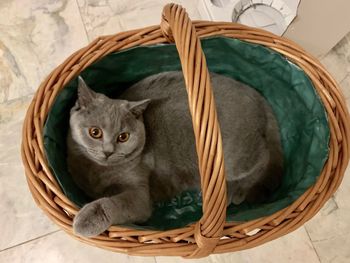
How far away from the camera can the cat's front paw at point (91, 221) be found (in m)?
0.80

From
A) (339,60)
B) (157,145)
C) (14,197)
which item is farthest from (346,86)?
(14,197)

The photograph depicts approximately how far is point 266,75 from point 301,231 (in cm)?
58

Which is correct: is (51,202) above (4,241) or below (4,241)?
above

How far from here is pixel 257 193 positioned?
1146 mm

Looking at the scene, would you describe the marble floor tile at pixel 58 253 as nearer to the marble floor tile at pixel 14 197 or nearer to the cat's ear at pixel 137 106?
the marble floor tile at pixel 14 197

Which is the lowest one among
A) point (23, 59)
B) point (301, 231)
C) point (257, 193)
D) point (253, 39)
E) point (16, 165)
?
point (301, 231)

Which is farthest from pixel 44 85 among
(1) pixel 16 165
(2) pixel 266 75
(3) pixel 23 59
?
(2) pixel 266 75

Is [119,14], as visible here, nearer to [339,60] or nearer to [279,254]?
[339,60]

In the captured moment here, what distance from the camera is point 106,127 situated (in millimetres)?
905

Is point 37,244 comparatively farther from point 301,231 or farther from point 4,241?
point 301,231

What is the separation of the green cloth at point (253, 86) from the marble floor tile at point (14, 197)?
0.31 m

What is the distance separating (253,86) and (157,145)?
425 mm

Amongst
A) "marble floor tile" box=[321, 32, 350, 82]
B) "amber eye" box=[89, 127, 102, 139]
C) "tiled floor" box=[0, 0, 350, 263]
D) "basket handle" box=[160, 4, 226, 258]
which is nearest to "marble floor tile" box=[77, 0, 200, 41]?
"tiled floor" box=[0, 0, 350, 263]

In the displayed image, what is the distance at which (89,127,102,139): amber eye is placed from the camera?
2.97 ft
